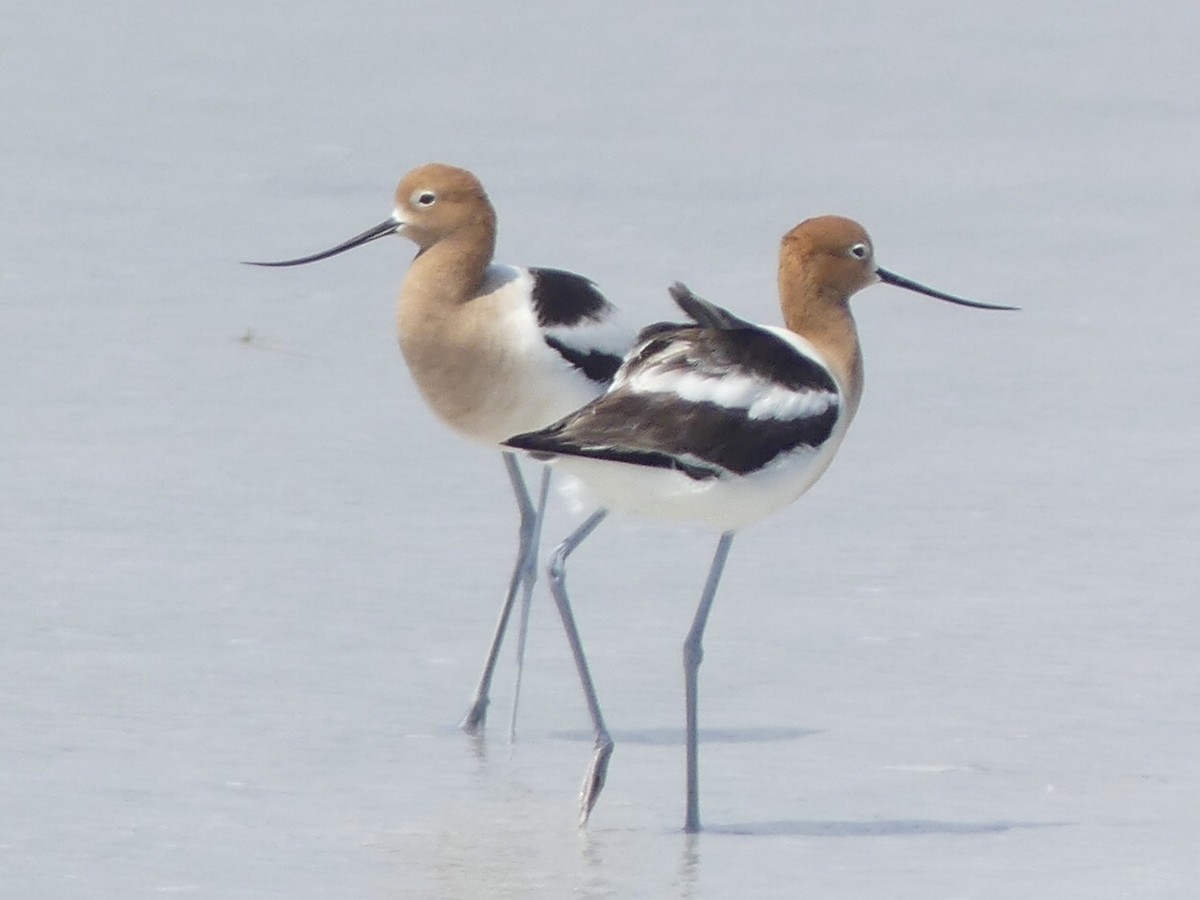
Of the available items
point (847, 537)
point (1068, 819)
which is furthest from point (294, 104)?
point (1068, 819)

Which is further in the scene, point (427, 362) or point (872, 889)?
point (427, 362)

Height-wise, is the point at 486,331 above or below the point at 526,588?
above

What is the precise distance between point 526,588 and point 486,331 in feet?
1.67

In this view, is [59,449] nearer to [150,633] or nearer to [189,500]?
[189,500]

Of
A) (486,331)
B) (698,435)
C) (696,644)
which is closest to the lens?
(698,435)

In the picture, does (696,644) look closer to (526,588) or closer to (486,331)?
(526,588)

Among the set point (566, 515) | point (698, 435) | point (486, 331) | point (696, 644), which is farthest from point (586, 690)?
point (566, 515)

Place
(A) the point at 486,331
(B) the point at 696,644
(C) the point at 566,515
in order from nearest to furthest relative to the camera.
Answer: (B) the point at 696,644, (A) the point at 486,331, (C) the point at 566,515

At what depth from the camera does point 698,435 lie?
172 inches

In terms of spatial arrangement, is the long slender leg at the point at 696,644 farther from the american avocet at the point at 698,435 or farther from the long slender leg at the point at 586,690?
the long slender leg at the point at 586,690

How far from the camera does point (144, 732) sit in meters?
4.56

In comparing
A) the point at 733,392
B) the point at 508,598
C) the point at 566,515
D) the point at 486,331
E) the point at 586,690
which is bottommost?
the point at 566,515

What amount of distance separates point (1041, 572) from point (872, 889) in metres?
1.73

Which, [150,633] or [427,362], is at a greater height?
[427,362]
